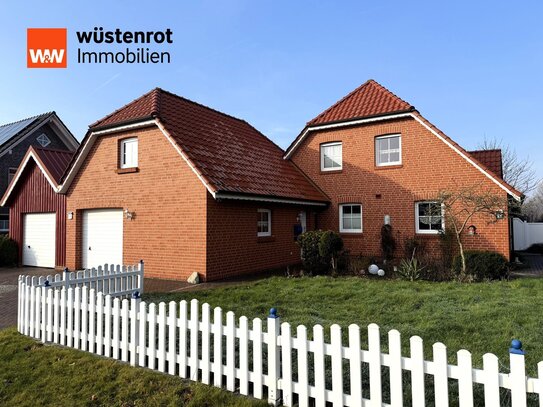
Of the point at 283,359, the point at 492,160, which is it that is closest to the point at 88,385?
the point at 283,359

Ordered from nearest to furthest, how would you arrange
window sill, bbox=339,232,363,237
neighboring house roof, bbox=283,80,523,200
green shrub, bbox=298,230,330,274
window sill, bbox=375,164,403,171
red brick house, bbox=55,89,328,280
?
red brick house, bbox=55,89,328,280 < green shrub, bbox=298,230,330,274 < neighboring house roof, bbox=283,80,523,200 < window sill, bbox=375,164,403,171 < window sill, bbox=339,232,363,237

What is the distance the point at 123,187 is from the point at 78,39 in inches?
192

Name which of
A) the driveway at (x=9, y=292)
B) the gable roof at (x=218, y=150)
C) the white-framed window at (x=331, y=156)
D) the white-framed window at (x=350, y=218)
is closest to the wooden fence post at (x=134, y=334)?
the driveway at (x=9, y=292)

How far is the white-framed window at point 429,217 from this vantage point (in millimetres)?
14630

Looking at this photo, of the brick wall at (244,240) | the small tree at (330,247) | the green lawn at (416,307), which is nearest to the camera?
the green lawn at (416,307)

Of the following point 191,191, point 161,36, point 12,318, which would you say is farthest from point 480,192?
point 12,318

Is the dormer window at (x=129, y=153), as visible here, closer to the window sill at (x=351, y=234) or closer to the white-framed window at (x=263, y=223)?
the white-framed window at (x=263, y=223)

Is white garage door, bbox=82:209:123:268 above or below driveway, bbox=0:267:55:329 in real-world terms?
above

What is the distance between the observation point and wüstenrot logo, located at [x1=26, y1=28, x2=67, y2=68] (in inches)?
491

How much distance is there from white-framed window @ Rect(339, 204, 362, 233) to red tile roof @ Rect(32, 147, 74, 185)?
11649 mm

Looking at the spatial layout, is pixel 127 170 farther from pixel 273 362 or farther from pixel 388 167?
pixel 273 362

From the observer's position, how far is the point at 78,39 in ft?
40.1

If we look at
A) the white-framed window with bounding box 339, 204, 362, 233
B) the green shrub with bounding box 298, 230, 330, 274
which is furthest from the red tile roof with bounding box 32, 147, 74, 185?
the white-framed window with bounding box 339, 204, 362, 233

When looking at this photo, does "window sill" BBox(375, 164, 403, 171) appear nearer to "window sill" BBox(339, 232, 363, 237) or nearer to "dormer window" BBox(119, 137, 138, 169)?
"window sill" BBox(339, 232, 363, 237)
